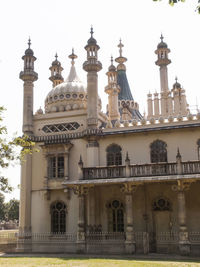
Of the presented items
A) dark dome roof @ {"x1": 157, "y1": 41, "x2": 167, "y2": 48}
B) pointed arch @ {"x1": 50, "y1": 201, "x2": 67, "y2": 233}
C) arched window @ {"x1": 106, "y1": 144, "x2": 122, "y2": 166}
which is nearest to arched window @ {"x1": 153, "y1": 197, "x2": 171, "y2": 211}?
arched window @ {"x1": 106, "y1": 144, "x2": 122, "y2": 166}

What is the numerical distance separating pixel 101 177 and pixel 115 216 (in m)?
3.32

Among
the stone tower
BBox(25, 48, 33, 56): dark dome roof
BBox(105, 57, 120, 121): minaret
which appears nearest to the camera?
the stone tower

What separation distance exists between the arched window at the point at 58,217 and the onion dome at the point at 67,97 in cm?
677

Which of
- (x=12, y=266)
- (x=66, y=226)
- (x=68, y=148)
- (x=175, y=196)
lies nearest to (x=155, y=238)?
(x=175, y=196)

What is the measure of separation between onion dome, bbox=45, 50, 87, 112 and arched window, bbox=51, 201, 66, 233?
6.77 m

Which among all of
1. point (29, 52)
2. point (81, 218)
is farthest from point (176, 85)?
point (81, 218)

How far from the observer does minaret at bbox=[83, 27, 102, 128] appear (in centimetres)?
2472

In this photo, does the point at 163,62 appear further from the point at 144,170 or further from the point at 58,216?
the point at 58,216

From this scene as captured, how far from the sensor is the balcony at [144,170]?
19.6 meters

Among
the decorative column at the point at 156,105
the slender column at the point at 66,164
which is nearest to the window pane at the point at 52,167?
the slender column at the point at 66,164

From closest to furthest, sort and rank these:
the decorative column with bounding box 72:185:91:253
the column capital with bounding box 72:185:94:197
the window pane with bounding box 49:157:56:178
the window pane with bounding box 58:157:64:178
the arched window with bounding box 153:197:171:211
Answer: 1. the decorative column with bounding box 72:185:91:253
2. the column capital with bounding box 72:185:94:197
3. the arched window with bounding box 153:197:171:211
4. the window pane with bounding box 58:157:64:178
5. the window pane with bounding box 49:157:56:178

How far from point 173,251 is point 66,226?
7030mm

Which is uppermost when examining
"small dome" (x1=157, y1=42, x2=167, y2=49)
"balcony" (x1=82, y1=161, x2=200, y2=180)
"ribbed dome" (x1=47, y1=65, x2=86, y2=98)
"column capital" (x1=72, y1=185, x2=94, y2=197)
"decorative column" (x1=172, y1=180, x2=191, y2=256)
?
"small dome" (x1=157, y1=42, x2=167, y2=49)

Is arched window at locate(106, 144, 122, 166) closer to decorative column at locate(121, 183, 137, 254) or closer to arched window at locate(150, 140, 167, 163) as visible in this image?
arched window at locate(150, 140, 167, 163)
